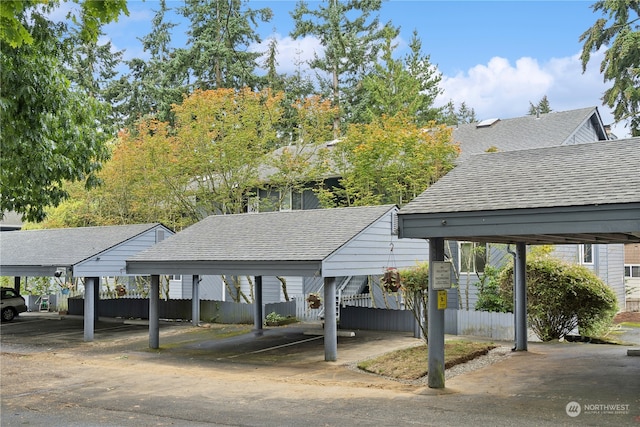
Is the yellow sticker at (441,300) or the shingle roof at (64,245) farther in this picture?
the shingle roof at (64,245)

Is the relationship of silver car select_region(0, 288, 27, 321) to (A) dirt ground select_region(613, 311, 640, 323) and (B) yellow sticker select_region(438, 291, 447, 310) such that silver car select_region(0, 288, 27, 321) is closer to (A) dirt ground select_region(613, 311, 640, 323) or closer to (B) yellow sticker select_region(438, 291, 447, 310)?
(B) yellow sticker select_region(438, 291, 447, 310)

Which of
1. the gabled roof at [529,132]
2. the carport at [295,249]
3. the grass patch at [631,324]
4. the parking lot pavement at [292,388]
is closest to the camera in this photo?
the parking lot pavement at [292,388]

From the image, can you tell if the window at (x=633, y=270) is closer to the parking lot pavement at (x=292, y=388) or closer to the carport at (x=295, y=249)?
the carport at (x=295, y=249)

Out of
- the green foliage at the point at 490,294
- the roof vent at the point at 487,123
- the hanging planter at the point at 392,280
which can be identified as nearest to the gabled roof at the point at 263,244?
the hanging planter at the point at 392,280

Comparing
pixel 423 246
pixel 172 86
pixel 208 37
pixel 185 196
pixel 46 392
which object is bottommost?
pixel 46 392

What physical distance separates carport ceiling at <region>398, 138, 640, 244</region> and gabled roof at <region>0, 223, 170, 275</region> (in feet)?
45.2

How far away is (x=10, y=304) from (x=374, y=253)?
1864 cm

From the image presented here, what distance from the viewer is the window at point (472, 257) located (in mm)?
23248

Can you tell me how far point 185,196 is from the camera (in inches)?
1109

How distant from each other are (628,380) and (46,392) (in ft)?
34.7

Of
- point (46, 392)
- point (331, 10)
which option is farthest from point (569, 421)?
point (331, 10)

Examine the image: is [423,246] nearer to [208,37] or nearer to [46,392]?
[46,392]

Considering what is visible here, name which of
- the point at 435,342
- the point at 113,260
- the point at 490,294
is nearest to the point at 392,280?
the point at 435,342

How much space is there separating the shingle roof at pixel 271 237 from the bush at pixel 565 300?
4.45 metres
